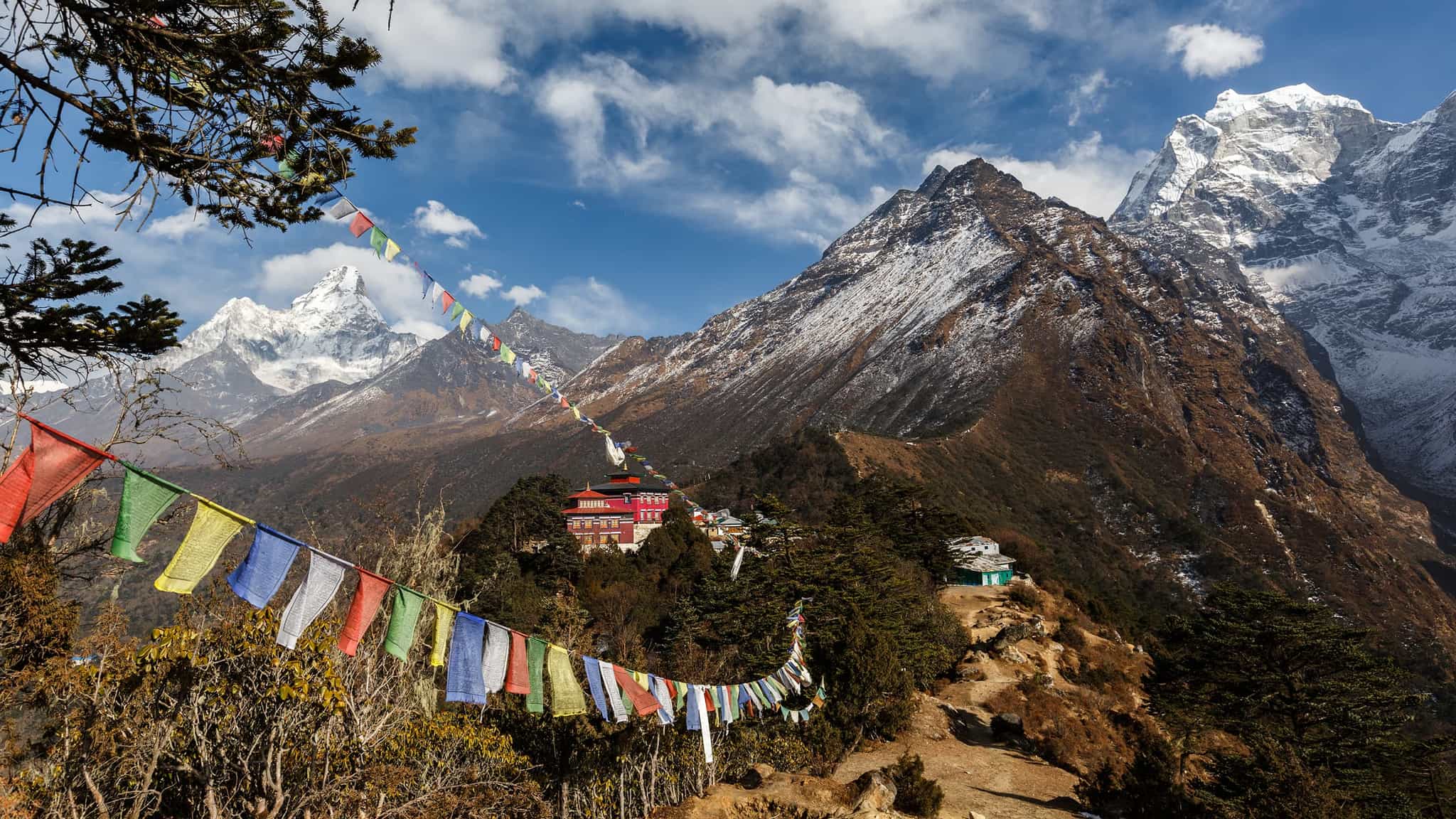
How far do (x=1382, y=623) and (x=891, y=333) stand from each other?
119 m

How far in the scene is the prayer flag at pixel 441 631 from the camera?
25.7 ft

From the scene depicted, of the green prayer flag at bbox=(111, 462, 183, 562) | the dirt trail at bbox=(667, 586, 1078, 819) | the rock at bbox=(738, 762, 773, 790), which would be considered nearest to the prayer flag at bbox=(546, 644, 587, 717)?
the dirt trail at bbox=(667, 586, 1078, 819)

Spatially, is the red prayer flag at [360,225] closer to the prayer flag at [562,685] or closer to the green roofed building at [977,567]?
the prayer flag at [562,685]

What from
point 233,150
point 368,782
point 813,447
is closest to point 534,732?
point 368,782

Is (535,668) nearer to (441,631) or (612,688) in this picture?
(441,631)

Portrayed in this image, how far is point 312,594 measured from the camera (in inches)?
279

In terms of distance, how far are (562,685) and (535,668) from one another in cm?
52

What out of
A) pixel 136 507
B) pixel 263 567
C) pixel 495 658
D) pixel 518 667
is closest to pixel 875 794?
pixel 518 667

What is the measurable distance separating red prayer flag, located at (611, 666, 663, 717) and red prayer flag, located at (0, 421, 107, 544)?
288 inches

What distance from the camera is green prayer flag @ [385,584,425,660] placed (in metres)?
7.63

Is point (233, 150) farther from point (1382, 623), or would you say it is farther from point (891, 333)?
point (891, 333)

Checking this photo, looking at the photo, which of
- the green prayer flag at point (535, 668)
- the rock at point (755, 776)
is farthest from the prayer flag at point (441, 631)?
the rock at point (755, 776)

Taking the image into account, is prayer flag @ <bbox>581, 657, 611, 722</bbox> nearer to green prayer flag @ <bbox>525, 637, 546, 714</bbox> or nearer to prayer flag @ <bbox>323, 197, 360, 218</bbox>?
green prayer flag @ <bbox>525, 637, 546, 714</bbox>

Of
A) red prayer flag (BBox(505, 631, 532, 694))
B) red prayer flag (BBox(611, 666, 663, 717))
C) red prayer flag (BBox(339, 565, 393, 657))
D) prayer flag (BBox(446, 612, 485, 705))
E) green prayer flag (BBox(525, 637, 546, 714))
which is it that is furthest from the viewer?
red prayer flag (BBox(611, 666, 663, 717))
